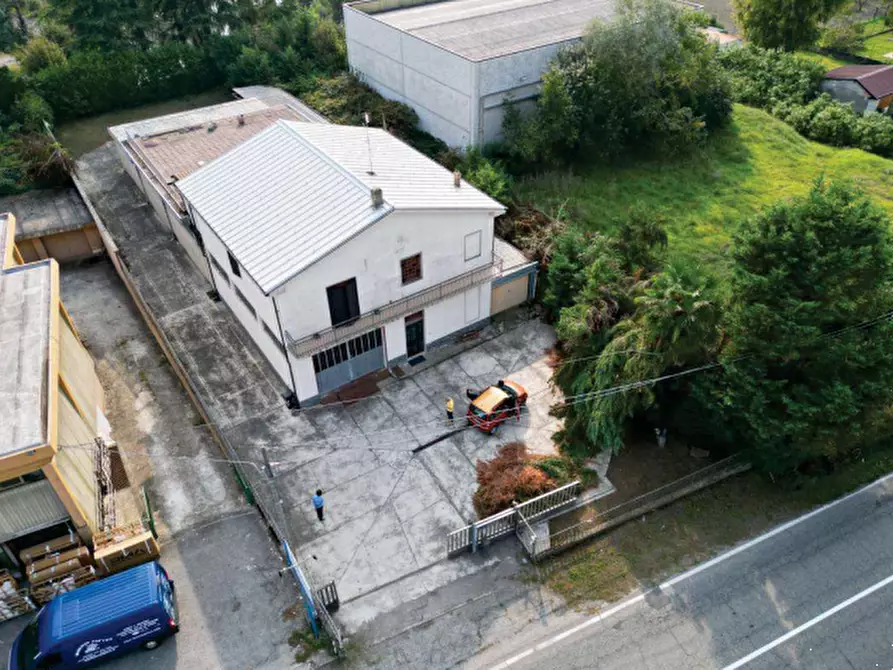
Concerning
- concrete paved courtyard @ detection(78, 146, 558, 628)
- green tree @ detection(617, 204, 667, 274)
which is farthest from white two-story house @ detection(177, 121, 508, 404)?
green tree @ detection(617, 204, 667, 274)

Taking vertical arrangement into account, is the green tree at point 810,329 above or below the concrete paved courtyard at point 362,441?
above

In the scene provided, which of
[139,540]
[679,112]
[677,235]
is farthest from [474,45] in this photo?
[139,540]

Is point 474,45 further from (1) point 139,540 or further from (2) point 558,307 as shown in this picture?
(1) point 139,540

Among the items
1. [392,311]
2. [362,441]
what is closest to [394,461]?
[362,441]

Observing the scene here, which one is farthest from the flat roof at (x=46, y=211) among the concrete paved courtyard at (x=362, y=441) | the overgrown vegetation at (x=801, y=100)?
the overgrown vegetation at (x=801, y=100)

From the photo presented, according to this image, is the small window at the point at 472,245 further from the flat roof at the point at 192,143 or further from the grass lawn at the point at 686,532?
the flat roof at the point at 192,143

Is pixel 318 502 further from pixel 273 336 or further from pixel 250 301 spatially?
pixel 250 301
